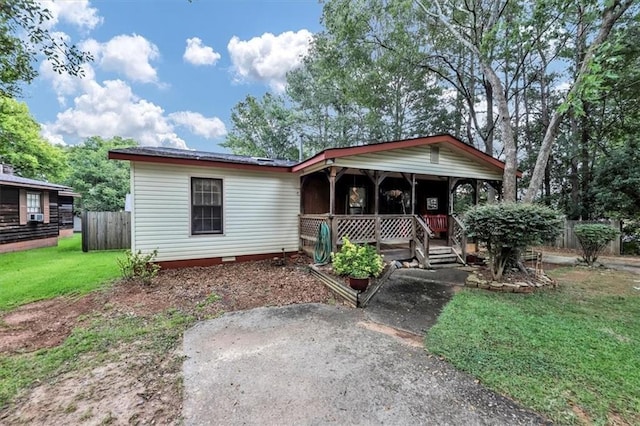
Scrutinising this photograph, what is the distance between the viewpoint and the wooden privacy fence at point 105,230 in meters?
10.8

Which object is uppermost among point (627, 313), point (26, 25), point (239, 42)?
point (239, 42)

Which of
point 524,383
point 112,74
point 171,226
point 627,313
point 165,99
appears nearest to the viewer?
point 524,383

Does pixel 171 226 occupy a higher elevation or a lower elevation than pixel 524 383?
higher

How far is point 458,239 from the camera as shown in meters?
9.30

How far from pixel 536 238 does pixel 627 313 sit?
163 centimetres

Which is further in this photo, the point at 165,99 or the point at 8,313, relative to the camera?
the point at 165,99

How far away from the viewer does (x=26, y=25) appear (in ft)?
18.0

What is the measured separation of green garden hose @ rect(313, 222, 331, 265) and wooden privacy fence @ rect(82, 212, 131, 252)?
28.7 ft

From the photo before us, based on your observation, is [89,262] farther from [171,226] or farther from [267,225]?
[267,225]

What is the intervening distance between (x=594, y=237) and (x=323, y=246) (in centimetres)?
767

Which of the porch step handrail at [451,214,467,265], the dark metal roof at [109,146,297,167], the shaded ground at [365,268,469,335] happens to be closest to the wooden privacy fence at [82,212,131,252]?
the dark metal roof at [109,146,297,167]

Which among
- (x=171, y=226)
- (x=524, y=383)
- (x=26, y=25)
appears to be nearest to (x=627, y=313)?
(x=524, y=383)

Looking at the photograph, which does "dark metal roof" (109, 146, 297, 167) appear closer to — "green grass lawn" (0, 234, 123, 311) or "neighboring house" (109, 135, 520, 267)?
"neighboring house" (109, 135, 520, 267)

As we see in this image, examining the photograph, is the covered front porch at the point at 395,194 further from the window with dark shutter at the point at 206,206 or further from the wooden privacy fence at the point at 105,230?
the wooden privacy fence at the point at 105,230
